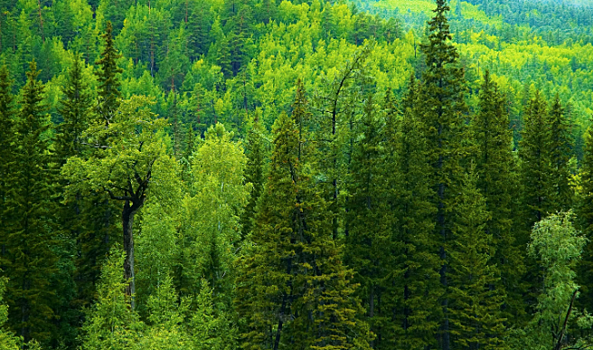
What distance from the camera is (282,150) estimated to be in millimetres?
30859

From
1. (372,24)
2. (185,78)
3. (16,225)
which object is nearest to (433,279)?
(16,225)

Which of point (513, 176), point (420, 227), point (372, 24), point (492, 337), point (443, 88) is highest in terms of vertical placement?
point (372, 24)

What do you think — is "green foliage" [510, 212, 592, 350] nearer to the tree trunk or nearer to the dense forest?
the dense forest

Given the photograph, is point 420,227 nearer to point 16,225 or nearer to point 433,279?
point 433,279

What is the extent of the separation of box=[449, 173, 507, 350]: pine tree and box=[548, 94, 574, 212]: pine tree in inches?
273

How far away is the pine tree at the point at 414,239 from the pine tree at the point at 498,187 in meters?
5.22

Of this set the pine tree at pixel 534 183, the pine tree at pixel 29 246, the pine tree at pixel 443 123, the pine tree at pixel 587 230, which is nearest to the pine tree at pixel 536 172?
the pine tree at pixel 534 183

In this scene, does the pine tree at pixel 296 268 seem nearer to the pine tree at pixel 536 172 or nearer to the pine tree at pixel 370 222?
the pine tree at pixel 370 222

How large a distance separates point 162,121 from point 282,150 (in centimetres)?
963

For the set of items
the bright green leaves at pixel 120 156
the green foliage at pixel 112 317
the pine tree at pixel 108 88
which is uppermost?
the pine tree at pixel 108 88

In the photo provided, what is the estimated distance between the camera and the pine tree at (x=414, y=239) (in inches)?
1443

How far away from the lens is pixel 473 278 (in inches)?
1515

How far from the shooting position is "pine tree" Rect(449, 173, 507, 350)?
37062 mm

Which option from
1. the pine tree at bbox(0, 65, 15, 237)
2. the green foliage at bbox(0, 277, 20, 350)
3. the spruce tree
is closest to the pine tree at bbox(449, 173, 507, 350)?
the spruce tree
